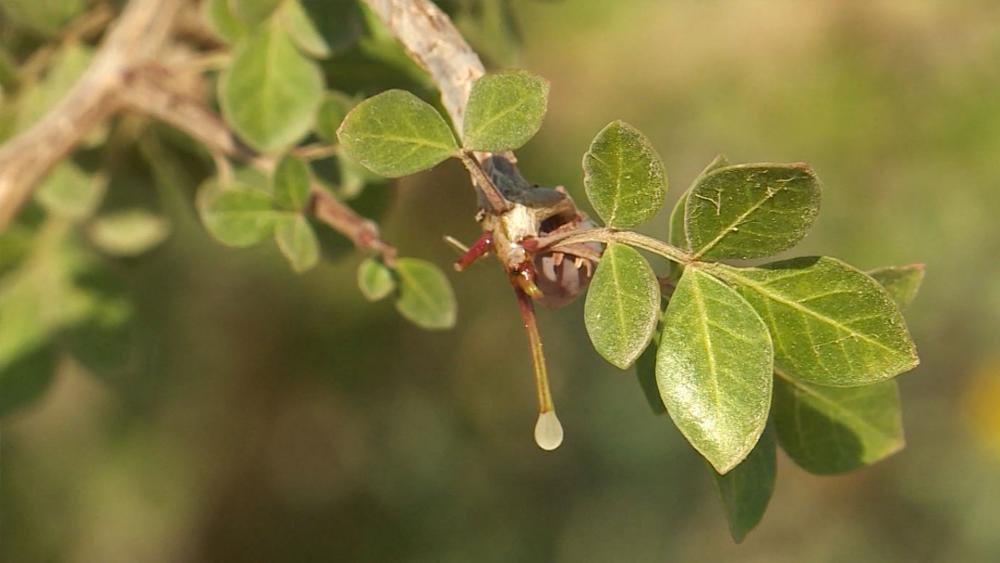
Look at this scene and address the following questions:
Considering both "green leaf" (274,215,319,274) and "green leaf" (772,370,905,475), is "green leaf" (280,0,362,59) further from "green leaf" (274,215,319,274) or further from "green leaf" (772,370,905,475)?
"green leaf" (772,370,905,475)

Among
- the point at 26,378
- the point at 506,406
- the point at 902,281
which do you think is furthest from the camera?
the point at 506,406

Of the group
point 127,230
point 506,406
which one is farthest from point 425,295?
point 506,406

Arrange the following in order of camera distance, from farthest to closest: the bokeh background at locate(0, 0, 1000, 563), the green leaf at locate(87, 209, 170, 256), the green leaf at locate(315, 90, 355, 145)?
the bokeh background at locate(0, 0, 1000, 563), the green leaf at locate(87, 209, 170, 256), the green leaf at locate(315, 90, 355, 145)

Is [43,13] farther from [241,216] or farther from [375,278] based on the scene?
[375,278]

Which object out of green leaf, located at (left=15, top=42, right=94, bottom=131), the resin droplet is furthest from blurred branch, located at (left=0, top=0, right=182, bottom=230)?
the resin droplet

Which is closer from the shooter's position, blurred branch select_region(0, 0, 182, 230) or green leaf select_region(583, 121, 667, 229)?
green leaf select_region(583, 121, 667, 229)

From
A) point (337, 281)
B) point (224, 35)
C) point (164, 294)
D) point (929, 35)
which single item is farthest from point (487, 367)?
point (224, 35)

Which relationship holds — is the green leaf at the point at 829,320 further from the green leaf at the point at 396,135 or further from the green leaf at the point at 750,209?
the green leaf at the point at 396,135
